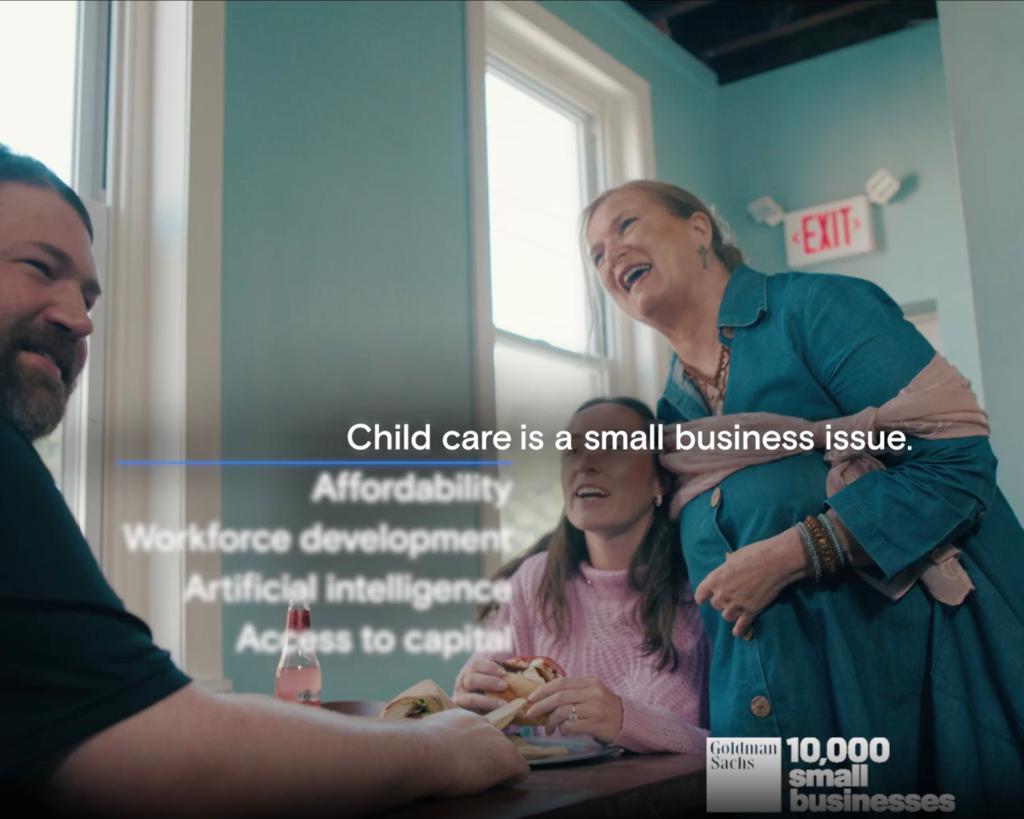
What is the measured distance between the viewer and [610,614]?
3.43 ft

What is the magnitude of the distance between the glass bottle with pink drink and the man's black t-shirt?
1.55 feet

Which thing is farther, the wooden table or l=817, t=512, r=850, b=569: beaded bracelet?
l=817, t=512, r=850, b=569: beaded bracelet

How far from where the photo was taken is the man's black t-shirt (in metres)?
0.58

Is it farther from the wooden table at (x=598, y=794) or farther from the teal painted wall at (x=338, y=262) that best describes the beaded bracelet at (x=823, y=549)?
the teal painted wall at (x=338, y=262)

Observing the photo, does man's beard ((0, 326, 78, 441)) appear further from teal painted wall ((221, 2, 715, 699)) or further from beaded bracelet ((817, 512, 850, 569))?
beaded bracelet ((817, 512, 850, 569))

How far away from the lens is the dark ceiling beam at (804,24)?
2.51m

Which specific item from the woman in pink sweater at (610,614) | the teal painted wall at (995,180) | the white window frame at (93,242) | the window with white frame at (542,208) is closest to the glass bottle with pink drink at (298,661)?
the woman in pink sweater at (610,614)

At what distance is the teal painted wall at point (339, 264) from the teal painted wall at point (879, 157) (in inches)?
22.9

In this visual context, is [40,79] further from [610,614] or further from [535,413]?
[610,614]

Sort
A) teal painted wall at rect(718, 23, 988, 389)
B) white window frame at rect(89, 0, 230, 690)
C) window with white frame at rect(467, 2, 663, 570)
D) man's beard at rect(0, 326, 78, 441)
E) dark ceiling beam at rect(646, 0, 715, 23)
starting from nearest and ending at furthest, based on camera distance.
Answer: man's beard at rect(0, 326, 78, 441) < white window frame at rect(89, 0, 230, 690) < window with white frame at rect(467, 2, 663, 570) < teal painted wall at rect(718, 23, 988, 389) < dark ceiling beam at rect(646, 0, 715, 23)

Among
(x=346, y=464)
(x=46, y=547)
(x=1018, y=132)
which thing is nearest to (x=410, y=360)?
(x=346, y=464)

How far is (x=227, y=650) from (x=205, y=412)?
0.97ft

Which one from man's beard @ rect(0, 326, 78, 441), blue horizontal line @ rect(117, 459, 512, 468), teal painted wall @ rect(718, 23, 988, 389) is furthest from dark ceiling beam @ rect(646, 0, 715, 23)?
man's beard @ rect(0, 326, 78, 441)

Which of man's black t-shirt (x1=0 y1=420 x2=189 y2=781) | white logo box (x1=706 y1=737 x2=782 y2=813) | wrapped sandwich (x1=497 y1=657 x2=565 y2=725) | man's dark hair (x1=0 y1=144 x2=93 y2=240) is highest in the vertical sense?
man's dark hair (x1=0 y1=144 x2=93 y2=240)
